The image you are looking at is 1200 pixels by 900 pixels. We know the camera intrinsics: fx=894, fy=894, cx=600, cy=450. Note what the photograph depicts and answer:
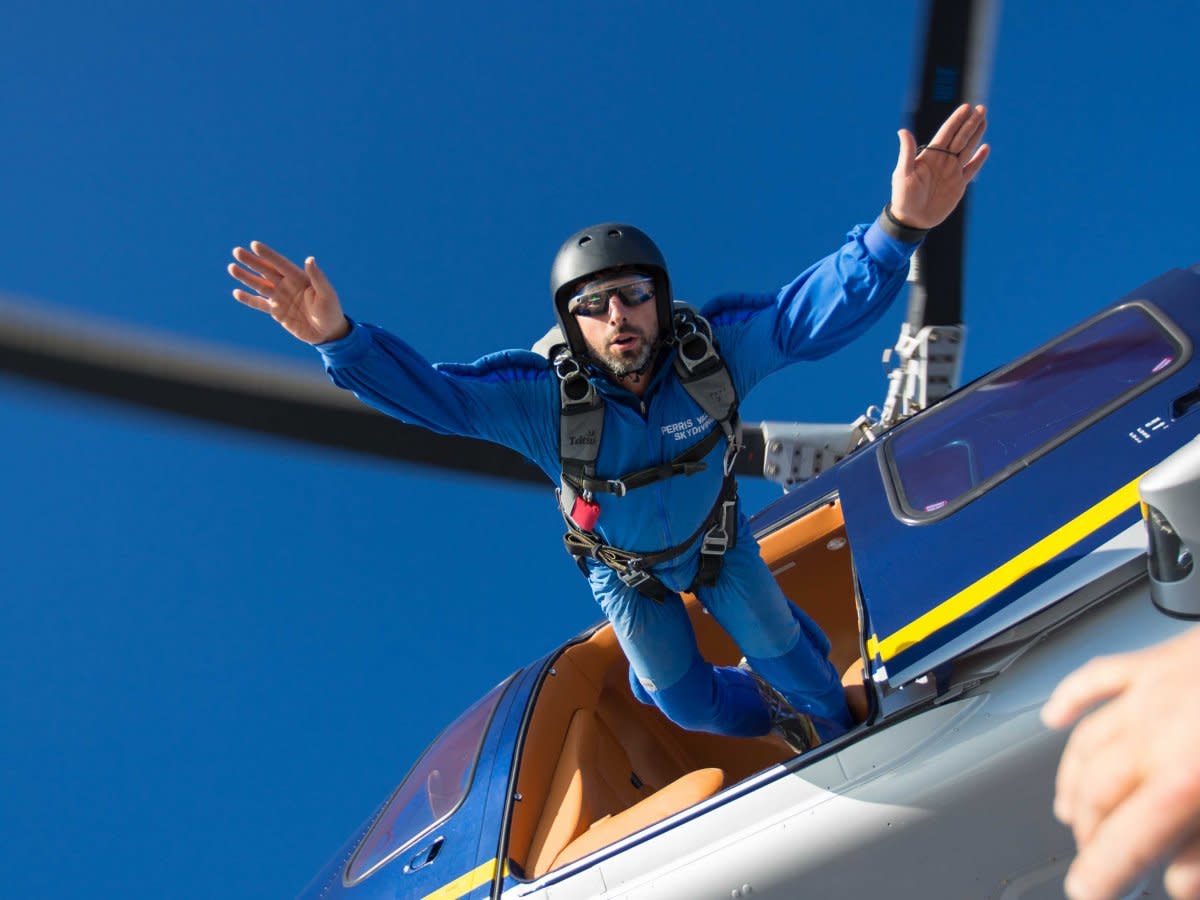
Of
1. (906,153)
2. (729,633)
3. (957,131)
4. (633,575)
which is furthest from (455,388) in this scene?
(957,131)

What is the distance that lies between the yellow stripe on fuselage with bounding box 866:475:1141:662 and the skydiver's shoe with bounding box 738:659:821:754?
1.02 metres

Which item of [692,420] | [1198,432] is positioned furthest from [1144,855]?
[692,420]

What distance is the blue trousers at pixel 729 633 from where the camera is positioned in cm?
248

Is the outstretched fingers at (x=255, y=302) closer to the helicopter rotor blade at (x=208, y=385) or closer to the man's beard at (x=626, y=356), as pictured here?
the helicopter rotor blade at (x=208, y=385)

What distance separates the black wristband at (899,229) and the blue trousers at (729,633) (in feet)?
3.05

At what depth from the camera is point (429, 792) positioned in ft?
9.45

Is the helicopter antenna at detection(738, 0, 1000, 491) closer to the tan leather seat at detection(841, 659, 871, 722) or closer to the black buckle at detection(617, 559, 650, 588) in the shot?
the tan leather seat at detection(841, 659, 871, 722)

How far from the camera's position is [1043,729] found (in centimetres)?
161

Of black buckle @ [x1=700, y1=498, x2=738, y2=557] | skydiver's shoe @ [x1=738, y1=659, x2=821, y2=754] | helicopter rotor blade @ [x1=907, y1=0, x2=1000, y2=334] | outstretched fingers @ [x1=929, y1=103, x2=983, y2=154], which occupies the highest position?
helicopter rotor blade @ [x1=907, y1=0, x2=1000, y2=334]

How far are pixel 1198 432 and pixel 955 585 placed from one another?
585mm

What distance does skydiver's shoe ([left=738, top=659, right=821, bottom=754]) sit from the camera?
2.76 metres

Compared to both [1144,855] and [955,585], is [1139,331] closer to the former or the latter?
[955,585]

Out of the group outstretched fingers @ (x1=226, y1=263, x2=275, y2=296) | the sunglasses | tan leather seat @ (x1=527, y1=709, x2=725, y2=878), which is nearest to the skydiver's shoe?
tan leather seat @ (x1=527, y1=709, x2=725, y2=878)

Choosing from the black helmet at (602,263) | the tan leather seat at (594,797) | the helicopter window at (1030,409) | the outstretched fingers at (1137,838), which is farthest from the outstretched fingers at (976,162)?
the outstretched fingers at (1137,838)
